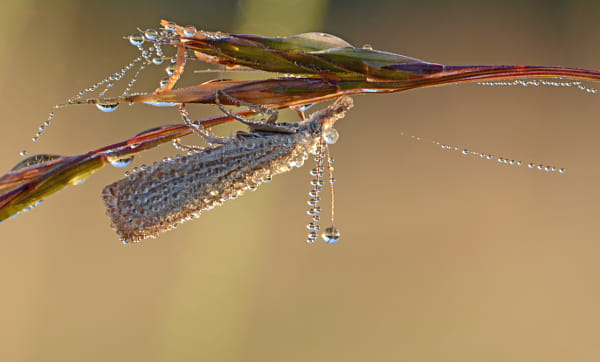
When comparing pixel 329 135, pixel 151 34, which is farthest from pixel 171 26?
pixel 329 135

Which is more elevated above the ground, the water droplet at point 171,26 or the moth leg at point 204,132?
the water droplet at point 171,26

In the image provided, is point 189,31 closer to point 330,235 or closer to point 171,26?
point 171,26

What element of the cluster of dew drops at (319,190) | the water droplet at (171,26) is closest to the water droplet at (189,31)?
the water droplet at (171,26)

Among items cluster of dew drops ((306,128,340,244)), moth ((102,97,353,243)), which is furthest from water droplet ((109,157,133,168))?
cluster of dew drops ((306,128,340,244))

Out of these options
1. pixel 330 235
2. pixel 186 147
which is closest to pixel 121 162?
pixel 186 147

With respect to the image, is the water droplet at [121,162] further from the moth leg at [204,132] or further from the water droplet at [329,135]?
the water droplet at [329,135]

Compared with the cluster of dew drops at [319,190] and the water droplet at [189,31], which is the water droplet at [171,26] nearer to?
the water droplet at [189,31]

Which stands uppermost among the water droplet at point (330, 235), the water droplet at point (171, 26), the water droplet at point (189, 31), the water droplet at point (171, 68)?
the water droplet at point (171, 26)

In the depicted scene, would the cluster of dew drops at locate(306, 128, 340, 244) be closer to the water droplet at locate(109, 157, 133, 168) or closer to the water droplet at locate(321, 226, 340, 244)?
the water droplet at locate(321, 226, 340, 244)

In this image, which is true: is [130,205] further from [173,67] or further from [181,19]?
[181,19]

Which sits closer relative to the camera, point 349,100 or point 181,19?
point 349,100

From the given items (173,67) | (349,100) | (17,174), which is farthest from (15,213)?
(349,100)
